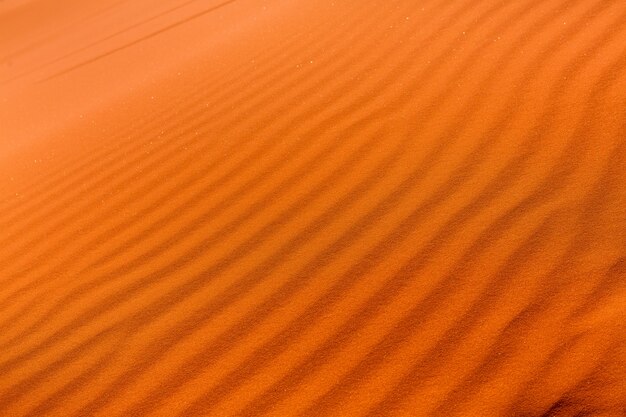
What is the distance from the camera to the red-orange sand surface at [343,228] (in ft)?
5.92

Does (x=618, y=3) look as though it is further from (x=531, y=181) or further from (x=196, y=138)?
(x=196, y=138)

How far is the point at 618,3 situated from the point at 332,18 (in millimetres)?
2023

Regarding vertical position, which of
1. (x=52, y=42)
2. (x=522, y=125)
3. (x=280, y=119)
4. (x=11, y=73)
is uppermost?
(x=52, y=42)

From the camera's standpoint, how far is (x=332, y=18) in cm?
469

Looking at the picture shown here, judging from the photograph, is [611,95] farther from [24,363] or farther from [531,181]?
[24,363]

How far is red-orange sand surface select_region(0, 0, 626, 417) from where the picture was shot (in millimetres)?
1805

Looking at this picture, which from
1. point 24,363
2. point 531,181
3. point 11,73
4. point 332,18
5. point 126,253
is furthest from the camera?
point 11,73

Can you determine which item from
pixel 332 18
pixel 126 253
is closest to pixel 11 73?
pixel 332 18

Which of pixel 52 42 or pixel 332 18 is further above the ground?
pixel 52 42

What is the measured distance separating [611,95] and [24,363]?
268 centimetres

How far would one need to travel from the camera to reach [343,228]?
98.3 inches

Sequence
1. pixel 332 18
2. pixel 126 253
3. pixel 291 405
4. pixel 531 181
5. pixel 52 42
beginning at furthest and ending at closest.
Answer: pixel 52 42
pixel 332 18
pixel 126 253
pixel 531 181
pixel 291 405

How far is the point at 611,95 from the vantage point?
277cm

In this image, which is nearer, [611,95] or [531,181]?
[531,181]
